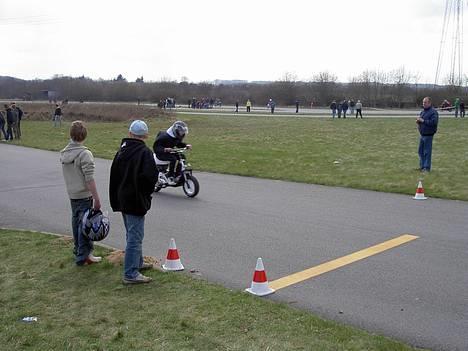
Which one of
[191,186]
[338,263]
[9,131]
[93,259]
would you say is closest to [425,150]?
[191,186]

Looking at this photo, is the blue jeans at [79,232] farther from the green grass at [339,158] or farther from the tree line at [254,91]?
the tree line at [254,91]

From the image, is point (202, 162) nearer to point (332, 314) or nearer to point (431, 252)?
point (431, 252)

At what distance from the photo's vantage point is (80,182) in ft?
21.8

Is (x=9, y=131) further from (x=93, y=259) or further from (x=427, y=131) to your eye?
(x=93, y=259)

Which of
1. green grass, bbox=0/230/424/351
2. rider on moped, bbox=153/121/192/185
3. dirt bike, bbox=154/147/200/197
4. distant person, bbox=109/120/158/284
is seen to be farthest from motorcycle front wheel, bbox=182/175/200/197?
distant person, bbox=109/120/158/284

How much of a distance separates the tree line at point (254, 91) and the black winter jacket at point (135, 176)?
69.5 meters

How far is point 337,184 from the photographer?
13523 millimetres

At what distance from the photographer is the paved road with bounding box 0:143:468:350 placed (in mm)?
5352

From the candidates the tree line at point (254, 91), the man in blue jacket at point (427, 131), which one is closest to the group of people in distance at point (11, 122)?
the man in blue jacket at point (427, 131)

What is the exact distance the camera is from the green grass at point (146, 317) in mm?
4504

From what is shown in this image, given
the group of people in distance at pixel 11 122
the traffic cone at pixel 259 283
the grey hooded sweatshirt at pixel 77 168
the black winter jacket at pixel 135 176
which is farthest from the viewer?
the group of people in distance at pixel 11 122

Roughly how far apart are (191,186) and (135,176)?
20.4 ft

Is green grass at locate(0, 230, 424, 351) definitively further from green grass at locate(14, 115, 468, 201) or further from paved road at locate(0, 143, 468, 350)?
green grass at locate(14, 115, 468, 201)

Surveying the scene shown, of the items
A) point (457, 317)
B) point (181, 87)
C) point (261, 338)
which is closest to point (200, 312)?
point (261, 338)
